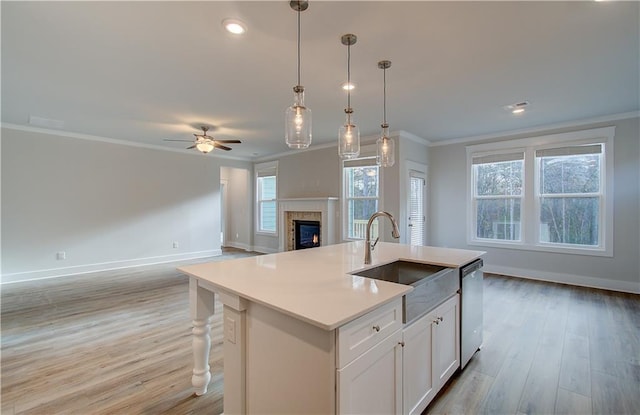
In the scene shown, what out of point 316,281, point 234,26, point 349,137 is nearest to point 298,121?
point 349,137

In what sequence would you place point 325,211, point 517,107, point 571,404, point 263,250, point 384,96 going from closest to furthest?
point 571,404
point 384,96
point 517,107
point 325,211
point 263,250

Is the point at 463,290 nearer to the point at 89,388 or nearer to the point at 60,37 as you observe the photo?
the point at 89,388

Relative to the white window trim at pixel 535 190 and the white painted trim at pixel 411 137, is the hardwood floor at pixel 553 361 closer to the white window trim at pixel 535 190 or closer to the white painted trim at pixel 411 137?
the white window trim at pixel 535 190

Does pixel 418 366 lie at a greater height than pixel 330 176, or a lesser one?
lesser

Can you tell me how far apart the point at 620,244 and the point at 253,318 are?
18.2ft

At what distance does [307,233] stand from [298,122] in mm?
5086

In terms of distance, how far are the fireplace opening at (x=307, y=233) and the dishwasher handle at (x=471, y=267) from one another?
431 cm

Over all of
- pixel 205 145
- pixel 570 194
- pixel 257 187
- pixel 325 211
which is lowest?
pixel 325 211

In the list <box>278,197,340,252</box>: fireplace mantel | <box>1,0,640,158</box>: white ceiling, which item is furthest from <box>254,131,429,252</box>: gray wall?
<box>1,0,640,158</box>: white ceiling

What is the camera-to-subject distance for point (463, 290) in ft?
7.54

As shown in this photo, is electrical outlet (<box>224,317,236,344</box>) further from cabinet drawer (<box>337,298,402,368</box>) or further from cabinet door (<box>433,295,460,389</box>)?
cabinet door (<box>433,295,460,389</box>)

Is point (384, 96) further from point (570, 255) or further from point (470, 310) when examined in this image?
point (570, 255)

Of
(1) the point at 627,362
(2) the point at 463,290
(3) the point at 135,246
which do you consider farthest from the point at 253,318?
(3) the point at 135,246

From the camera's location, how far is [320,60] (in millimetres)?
2707
